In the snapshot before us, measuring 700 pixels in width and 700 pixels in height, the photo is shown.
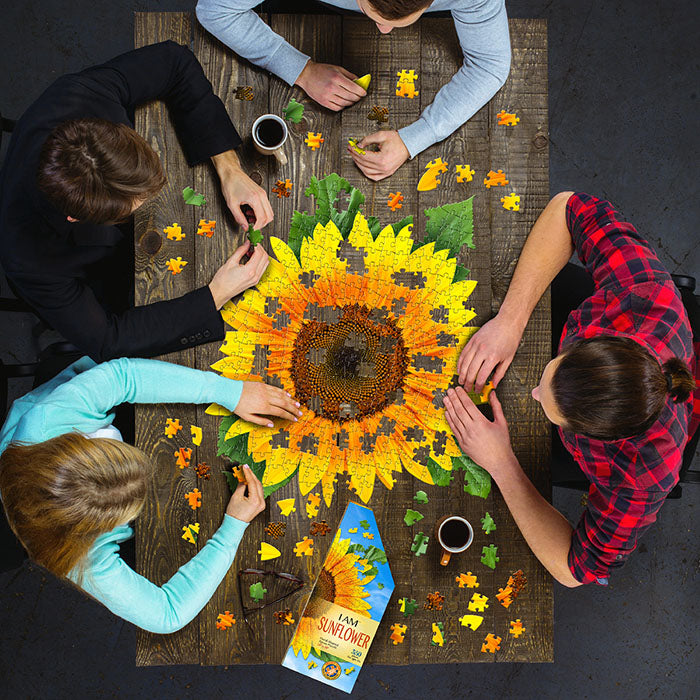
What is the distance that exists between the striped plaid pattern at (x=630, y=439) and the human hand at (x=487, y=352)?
22 centimetres

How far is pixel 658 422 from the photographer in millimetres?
1885

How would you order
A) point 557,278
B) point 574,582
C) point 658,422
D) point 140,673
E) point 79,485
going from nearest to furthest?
point 79,485 → point 658,422 → point 574,582 → point 557,278 → point 140,673

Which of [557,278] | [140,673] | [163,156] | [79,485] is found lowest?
[140,673]

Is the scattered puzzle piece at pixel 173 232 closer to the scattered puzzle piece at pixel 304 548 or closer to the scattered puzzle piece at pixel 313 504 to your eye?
the scattered puzzle piece at pixel 313 504

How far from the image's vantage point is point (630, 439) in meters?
1.90

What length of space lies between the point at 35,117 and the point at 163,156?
1.29 ft

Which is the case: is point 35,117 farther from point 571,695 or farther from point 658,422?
point 571,695

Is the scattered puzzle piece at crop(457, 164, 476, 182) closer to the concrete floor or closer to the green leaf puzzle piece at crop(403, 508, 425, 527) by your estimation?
the green leaf puzzle piece at crop(403, 508, 425, 527)

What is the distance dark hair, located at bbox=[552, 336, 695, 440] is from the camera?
1711 mm

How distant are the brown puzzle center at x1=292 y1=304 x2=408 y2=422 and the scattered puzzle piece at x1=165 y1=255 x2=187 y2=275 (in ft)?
1.53

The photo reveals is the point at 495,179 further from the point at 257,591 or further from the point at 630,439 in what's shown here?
the point at 257,591

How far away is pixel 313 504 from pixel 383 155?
121 centimetres

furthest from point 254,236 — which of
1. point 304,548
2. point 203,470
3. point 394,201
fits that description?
point 304,548

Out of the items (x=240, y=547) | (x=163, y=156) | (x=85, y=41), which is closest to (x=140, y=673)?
(x=240, y=547)
